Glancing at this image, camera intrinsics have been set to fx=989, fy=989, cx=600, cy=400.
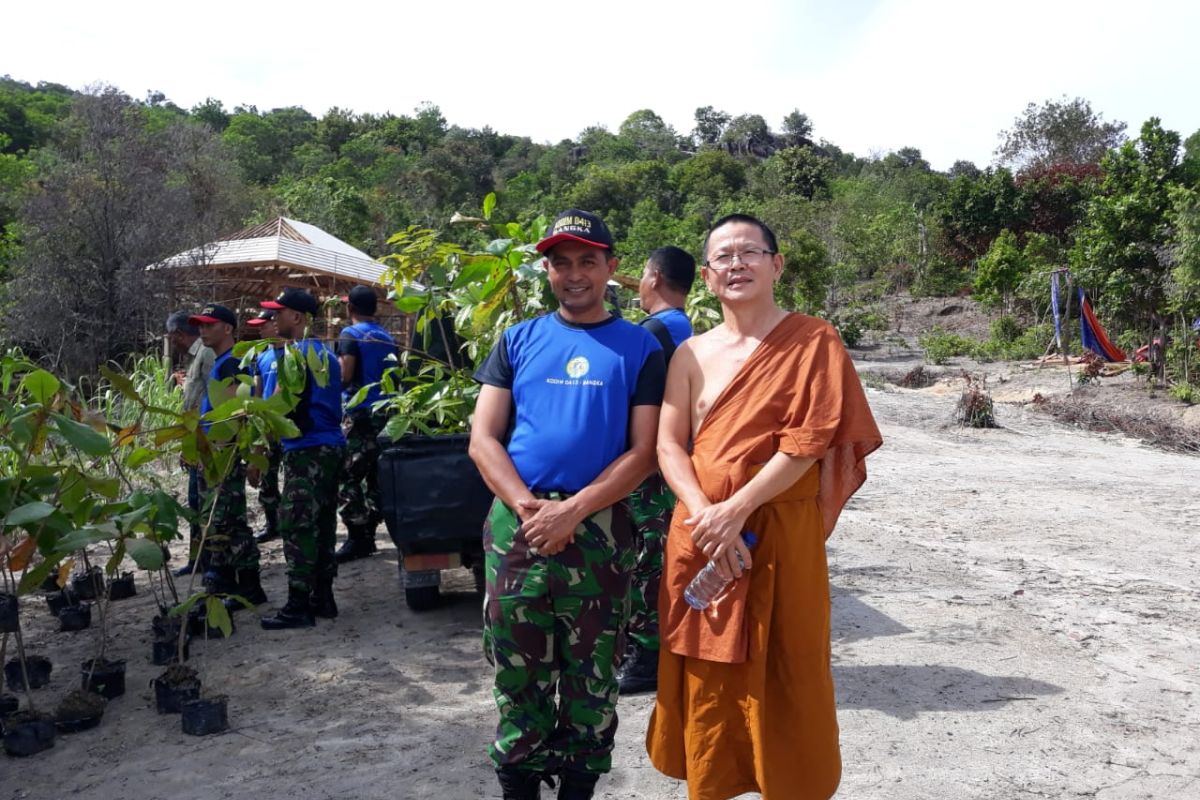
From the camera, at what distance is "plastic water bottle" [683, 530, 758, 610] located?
97.9 inches

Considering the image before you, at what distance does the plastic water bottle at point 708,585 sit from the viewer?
2.49 meters

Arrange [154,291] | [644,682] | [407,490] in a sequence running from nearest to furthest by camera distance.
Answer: [644,682]
[407,490]
[154,291]

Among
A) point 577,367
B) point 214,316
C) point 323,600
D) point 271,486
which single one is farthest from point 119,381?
point 271,486

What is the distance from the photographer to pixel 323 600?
5090 mm

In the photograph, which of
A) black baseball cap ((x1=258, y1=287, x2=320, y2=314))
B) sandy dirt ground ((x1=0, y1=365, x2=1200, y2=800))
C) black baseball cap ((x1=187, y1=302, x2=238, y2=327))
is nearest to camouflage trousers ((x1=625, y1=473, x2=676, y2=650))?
sandy dirt ground ((x1=0, y1=365, x2=1200, y2=800))

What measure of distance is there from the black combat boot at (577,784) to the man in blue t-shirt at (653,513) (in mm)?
1133

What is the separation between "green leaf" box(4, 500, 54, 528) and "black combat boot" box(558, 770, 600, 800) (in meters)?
1.81

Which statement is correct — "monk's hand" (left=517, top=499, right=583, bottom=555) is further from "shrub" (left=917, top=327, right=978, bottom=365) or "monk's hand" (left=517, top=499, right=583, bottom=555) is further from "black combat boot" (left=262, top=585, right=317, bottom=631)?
"shrub" (left=917, top=327, right=978, bottom=365)

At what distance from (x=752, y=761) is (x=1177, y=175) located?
25.3 meters

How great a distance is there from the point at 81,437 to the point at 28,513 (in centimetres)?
28

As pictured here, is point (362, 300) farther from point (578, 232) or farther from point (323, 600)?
point (578, 232)

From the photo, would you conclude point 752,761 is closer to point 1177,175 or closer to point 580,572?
point 580,572

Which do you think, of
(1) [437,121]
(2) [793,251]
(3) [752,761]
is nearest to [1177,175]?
(2) [793,251]

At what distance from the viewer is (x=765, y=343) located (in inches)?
102
